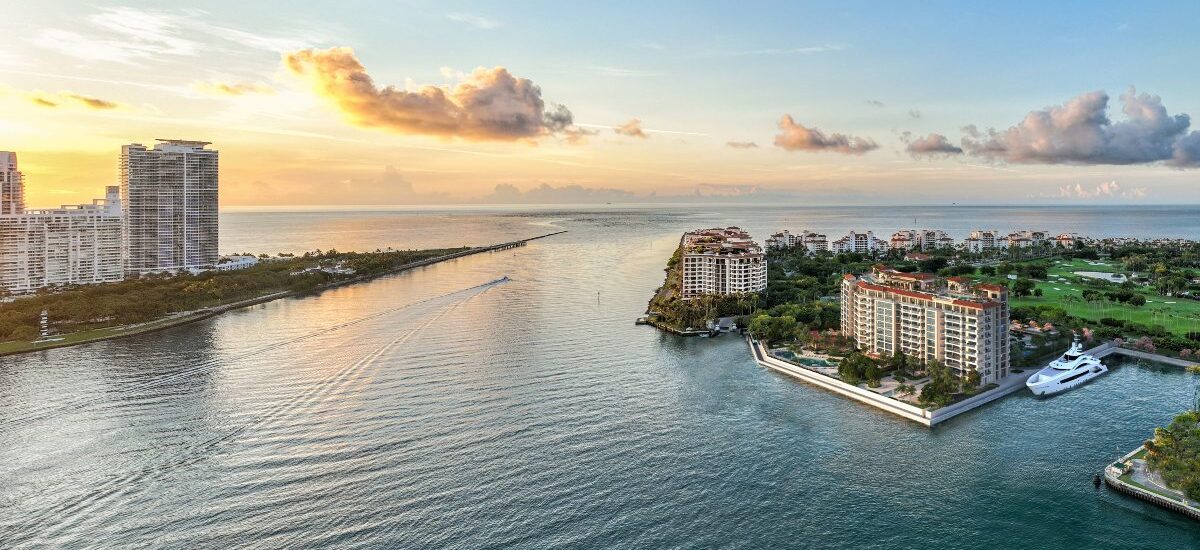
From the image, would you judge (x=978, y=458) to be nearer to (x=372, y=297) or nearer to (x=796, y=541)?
(x=796, y=541)

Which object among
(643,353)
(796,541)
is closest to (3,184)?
(643,353)

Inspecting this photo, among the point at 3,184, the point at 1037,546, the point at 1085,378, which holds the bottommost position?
the point at 1037,546

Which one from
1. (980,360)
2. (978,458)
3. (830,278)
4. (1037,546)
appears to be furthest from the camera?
(830,278)

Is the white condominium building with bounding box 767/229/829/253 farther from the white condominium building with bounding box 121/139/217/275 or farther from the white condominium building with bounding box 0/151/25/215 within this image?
the white condominium building with bounding box 0/151/25/215

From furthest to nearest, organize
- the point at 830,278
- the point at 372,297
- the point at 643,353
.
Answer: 1. the point at 830,278
2. the point at 372,297
3. the point at 643,353

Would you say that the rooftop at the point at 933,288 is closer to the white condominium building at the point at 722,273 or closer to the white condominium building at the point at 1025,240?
the white condominium building at the point at 722,273

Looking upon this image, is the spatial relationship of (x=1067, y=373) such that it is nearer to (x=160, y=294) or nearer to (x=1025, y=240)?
(x=160, y=294)

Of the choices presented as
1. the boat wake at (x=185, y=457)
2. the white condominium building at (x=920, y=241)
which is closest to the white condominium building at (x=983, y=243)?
the white condominium building at (x=920, y=241)
